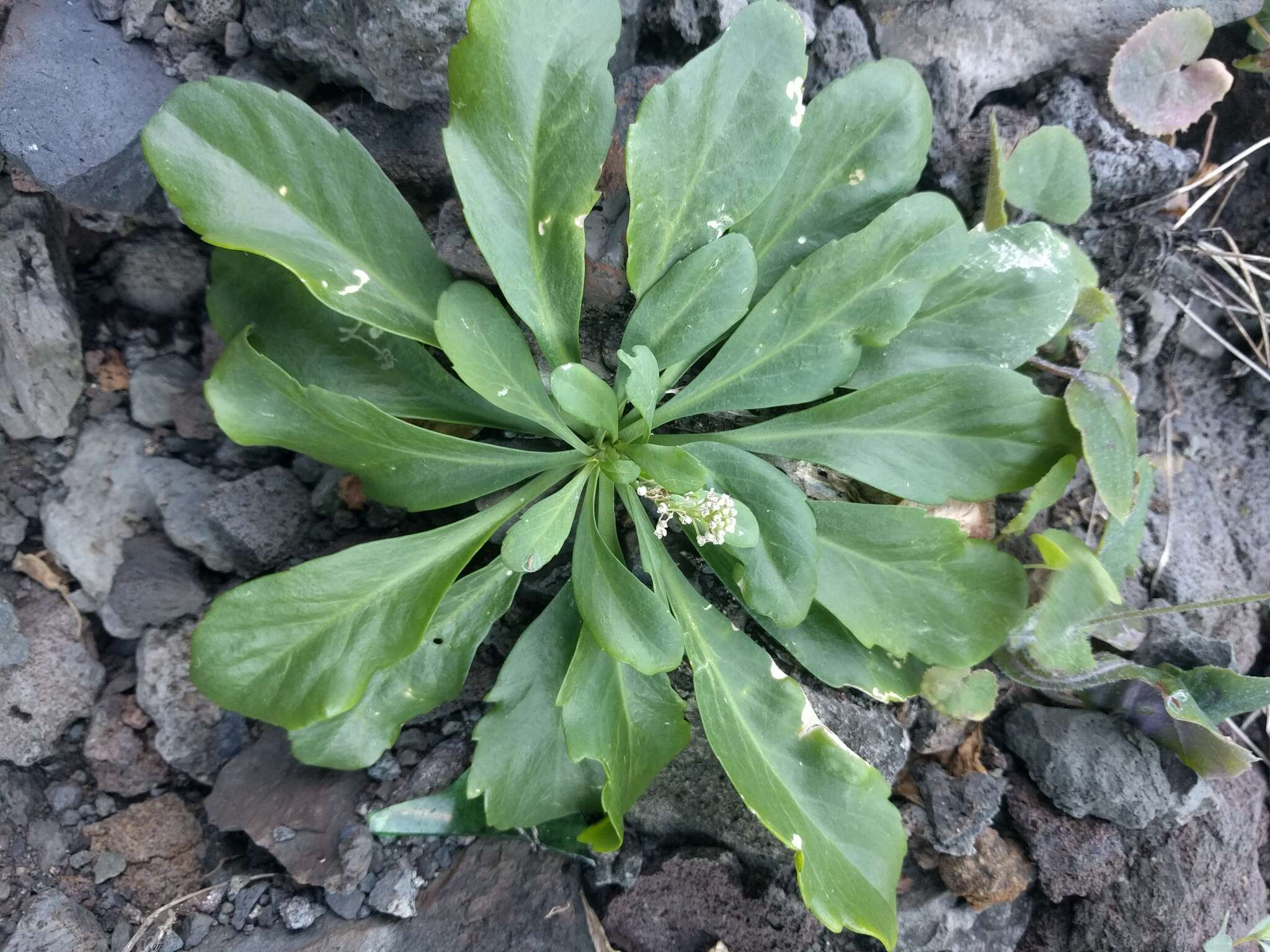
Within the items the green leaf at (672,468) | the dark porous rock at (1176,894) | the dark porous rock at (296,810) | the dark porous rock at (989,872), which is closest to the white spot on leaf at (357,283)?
the green leaf at (672,468)

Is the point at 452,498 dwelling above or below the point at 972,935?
above

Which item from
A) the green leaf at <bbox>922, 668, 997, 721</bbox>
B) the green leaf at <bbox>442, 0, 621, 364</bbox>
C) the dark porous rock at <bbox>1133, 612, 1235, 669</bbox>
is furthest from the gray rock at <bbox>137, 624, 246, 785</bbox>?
the dark porous rock at <bbox>1133, 612, 1235, 669</bbox>

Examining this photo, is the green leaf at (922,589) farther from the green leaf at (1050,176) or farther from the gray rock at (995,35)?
the gray rock at (995,35)

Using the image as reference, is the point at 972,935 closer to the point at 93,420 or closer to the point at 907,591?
the point at 907,591

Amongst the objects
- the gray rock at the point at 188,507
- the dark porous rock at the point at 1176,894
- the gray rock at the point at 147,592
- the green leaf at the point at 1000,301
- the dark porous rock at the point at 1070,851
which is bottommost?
the dark porous rock at the point at 1176,894

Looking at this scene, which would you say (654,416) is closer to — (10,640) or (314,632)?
(314,632)

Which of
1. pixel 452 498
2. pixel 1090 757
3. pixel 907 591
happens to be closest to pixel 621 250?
pixel 452 498
